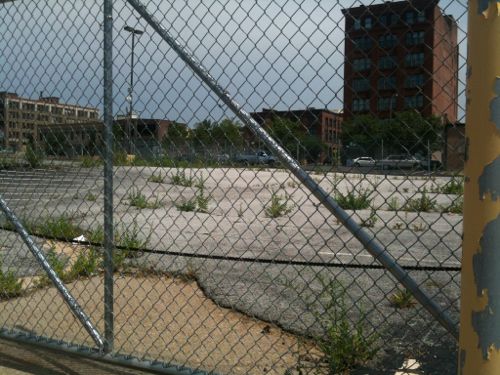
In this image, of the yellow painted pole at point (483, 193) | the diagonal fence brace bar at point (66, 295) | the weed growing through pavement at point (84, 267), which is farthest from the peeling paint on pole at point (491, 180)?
the weed growing through pavement at point (84, 267)

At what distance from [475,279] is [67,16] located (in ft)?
9.78

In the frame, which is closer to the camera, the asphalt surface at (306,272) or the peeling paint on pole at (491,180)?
the peeling paint on pole at (491,180)

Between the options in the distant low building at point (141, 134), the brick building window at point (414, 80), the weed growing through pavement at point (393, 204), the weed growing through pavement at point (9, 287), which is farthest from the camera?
the weed growing through pavement at point (9, 287)

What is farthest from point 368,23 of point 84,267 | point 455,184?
point 84,267

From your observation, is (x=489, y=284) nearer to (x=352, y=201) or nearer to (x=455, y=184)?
(x=455, y=184)

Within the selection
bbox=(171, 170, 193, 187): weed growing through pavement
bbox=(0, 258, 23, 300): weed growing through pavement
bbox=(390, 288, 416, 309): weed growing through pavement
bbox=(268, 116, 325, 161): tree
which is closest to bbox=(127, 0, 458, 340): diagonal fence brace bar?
bbox=(268, 116, 325, 161): tree

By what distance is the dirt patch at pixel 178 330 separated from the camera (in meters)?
3.32

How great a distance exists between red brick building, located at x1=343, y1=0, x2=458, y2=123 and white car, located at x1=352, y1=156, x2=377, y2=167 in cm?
18

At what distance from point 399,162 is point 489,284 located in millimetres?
957

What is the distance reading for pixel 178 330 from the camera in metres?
3.83

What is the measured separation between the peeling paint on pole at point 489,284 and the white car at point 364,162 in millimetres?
950

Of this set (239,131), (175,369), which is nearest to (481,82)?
(239,131)

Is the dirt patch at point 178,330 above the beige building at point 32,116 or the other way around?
the other way around

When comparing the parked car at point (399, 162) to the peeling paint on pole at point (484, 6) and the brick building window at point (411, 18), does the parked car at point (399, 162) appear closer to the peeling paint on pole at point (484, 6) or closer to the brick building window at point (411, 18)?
the brick building window at point (411, 18)
